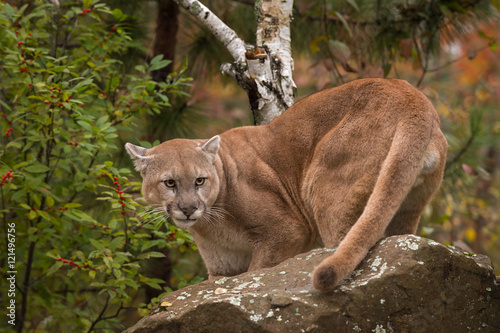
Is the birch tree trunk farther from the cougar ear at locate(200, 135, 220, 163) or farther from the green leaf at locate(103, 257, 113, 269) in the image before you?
the green leaf at locate(103, 257, 113, 269)

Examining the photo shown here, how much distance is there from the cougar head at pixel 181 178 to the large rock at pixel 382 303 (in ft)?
3.87

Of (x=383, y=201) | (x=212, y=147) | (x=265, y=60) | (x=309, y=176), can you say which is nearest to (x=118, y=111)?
(x=212, y=147)

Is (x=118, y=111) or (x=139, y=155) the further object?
(x=118, y=111)

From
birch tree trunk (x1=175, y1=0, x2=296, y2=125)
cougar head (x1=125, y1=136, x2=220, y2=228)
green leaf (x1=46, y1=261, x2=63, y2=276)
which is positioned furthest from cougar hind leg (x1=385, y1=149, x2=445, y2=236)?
green leaf (x1=46, y1=261, x2=63, y2=276)

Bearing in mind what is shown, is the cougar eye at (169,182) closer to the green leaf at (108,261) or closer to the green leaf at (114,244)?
the green leaf at (114,244)

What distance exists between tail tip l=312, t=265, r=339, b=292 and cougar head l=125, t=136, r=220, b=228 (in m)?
1.61

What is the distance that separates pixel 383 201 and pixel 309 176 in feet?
3.17

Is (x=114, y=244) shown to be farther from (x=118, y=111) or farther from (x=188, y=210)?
(x=118, y=111)

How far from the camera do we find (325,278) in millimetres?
3061

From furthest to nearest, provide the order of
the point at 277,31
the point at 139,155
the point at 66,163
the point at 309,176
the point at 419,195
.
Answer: the point at 277,31
the point at 66,163
the point at 139,155
the point at 309,176
the point at 419,195

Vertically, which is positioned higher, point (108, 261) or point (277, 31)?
point (277, 31)

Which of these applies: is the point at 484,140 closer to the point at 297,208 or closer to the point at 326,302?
the point at 297,208

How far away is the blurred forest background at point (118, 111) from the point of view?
4.92 meters

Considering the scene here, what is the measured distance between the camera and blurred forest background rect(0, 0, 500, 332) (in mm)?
4918
